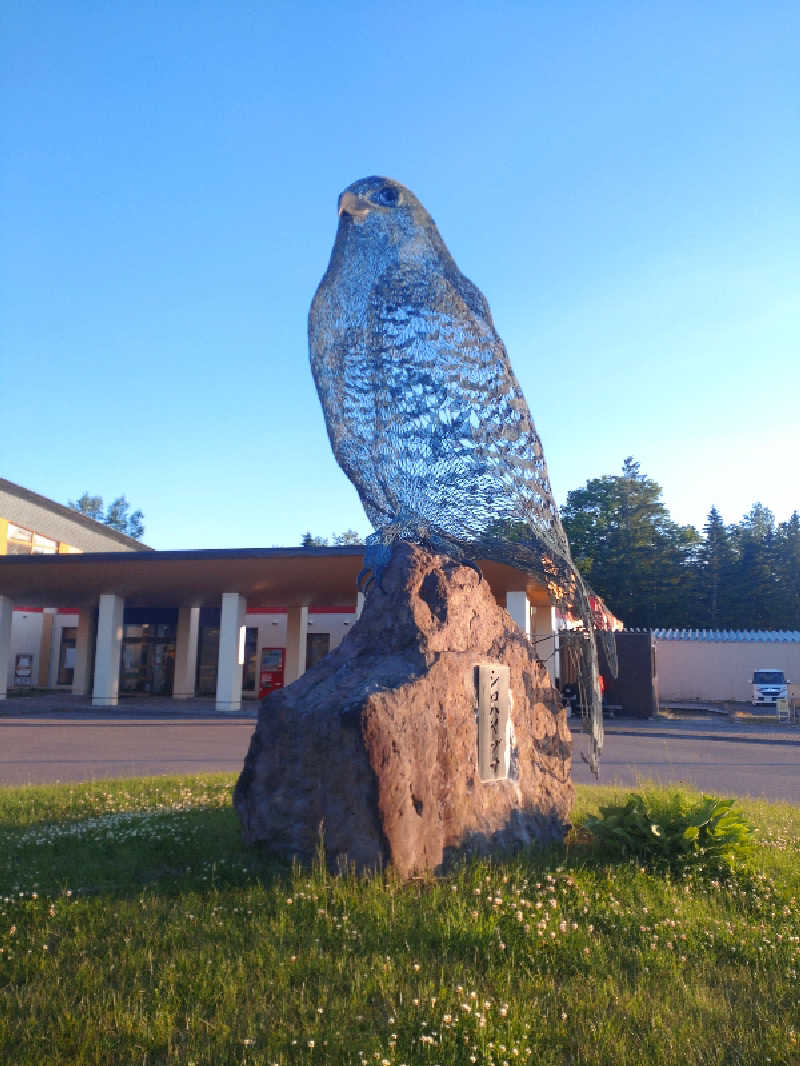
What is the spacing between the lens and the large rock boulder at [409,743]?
179 inches

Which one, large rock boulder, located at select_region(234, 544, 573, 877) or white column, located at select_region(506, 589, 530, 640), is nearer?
large rock boulder, located at select_region(234, 544, 573, 877)

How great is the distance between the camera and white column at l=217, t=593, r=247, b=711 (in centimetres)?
2150

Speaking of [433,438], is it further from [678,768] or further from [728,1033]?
[678,768]

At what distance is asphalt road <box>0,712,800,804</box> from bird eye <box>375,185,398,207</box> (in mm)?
6194

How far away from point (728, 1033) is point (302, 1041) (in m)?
1.70

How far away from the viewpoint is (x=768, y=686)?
27.2m

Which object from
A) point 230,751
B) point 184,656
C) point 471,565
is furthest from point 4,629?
point 471,565

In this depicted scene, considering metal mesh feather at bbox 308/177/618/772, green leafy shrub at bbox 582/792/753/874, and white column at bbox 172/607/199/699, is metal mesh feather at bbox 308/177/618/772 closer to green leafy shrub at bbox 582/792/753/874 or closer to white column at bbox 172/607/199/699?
green leafy shrub at bbox 582/792/753/874

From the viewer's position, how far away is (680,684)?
3084cm

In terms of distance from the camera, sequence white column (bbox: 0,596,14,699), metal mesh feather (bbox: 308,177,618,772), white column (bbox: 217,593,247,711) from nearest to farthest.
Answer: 1. metal mesh feather (bbox: 308,177,618,772)
2. white column (bbox: 217,593,247,711)
3. white column (bbox: 0,596,14,699)

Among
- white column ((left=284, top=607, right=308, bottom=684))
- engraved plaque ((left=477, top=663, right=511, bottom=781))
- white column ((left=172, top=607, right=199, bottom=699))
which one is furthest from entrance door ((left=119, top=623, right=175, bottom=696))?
engraved plaque ((left=477, top=663, right=511, bottom=781))

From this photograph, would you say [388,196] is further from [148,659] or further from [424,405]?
[148,659]

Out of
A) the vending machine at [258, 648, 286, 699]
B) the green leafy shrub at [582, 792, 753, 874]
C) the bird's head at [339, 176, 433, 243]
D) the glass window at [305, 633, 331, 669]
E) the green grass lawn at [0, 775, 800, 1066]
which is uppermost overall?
the bird's head at [339, 176, 433, 243]

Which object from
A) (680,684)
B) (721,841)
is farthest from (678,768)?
(680,684)
